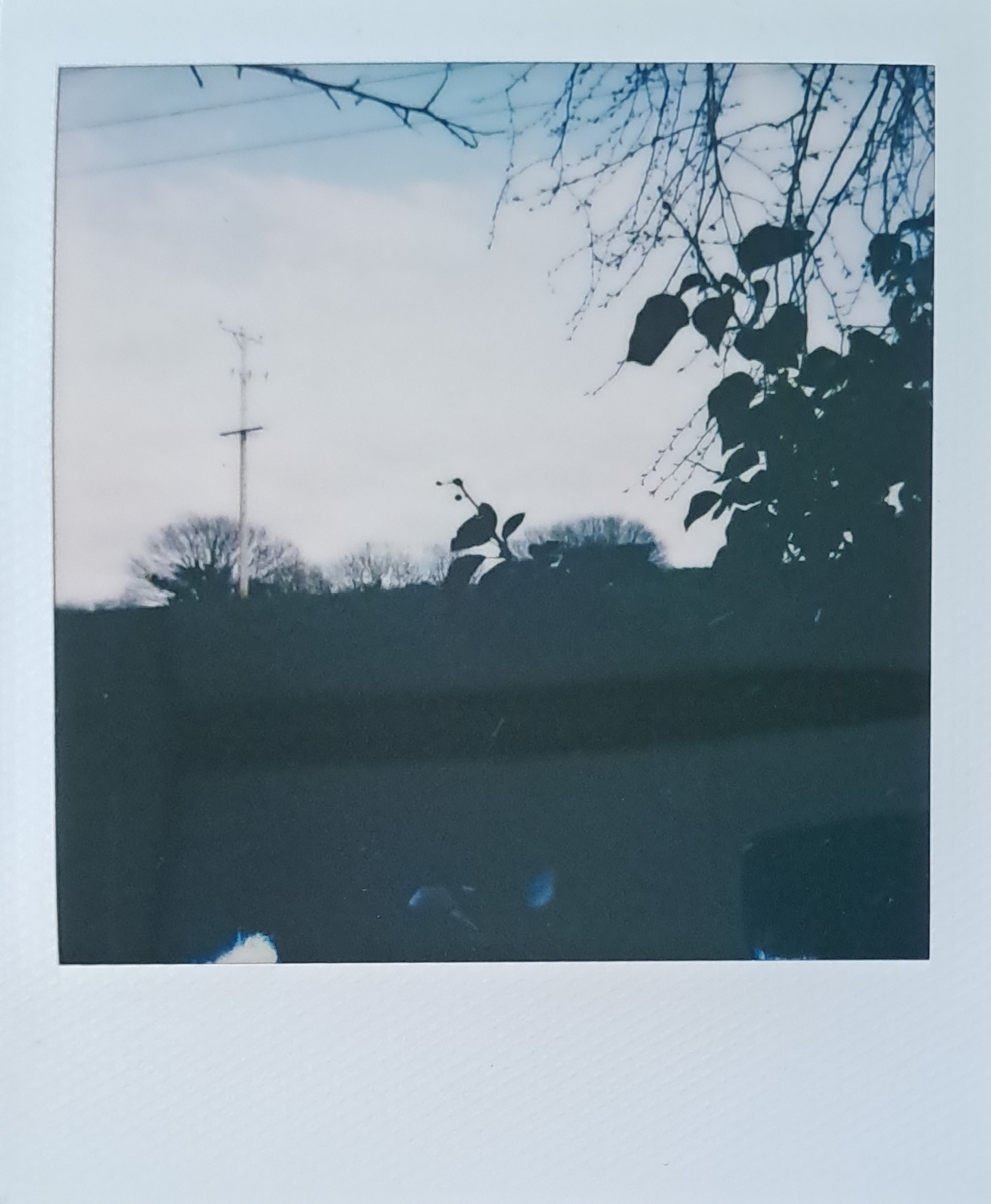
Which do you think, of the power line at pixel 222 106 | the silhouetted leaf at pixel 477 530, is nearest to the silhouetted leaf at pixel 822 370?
the silhouetted leaf at pixel 477 530

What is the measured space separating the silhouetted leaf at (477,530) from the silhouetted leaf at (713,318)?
22 centimetres

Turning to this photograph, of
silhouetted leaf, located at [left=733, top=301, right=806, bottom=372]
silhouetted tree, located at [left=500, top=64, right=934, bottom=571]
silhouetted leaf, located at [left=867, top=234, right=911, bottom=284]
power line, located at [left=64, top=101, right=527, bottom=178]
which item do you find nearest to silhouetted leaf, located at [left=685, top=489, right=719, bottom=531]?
silhouetted tree, located at [left=500, top=64, right=934, bottom=571]

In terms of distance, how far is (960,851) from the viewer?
757mm

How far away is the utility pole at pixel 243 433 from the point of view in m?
0.74

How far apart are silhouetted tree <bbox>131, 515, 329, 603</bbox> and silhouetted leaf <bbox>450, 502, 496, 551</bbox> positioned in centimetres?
11

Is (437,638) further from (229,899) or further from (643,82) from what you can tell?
(643,82)

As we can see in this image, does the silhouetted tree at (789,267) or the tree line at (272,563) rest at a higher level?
the silhouetted tree at (789,267)

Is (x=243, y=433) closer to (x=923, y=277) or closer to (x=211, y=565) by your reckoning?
(x=211, y=565)

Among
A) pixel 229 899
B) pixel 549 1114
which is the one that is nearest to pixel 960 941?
pixel 549 1114

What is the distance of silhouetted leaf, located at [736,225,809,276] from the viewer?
76 cm

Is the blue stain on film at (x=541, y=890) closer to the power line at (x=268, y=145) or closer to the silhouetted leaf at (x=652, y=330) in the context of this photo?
the silhouetted leaf at (x=652, y=330)

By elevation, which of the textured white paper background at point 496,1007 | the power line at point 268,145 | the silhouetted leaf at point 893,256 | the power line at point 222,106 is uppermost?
the power line at point 222,106

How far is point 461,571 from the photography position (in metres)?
0.75

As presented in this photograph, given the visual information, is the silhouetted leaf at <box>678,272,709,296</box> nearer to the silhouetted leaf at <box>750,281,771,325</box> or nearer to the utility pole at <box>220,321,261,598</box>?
the silhouetted leaf at <box>750,281,771,325</box>
